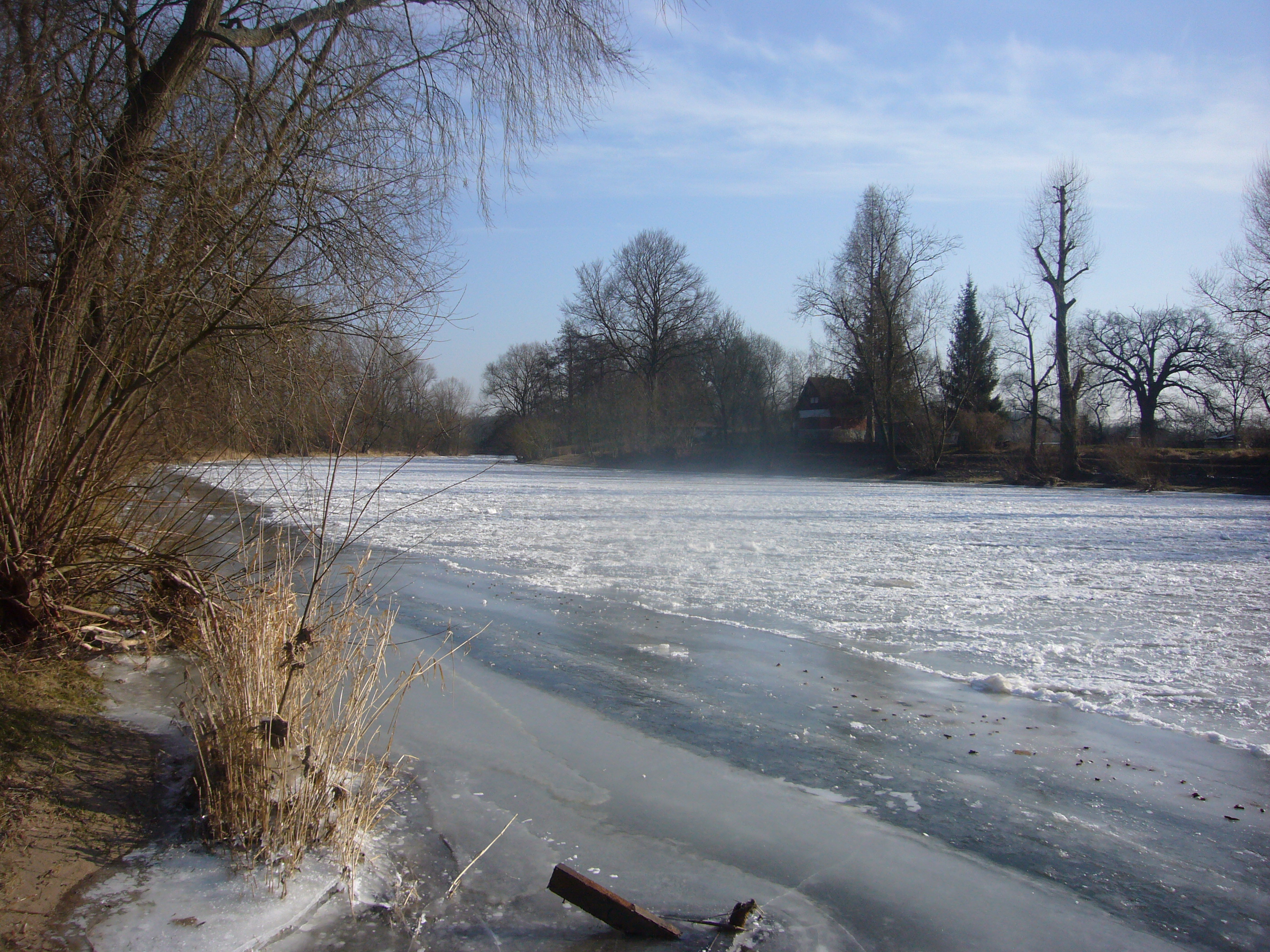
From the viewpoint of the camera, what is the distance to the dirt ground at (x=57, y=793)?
8.90 feet

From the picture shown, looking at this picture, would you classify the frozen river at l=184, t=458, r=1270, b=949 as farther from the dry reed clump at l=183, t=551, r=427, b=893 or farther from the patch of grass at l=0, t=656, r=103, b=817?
the patch of grass at l=0, t=656, r=103, b=817

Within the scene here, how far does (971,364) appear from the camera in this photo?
43.5 m

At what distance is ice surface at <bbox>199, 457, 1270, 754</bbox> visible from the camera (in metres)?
5.59

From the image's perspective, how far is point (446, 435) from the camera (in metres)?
4.00

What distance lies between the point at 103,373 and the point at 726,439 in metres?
47.2

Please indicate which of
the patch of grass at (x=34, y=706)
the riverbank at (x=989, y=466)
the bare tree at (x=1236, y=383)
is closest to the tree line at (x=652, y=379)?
the riverbank at (x=989, y=466)

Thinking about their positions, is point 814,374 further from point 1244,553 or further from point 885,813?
point 885,813

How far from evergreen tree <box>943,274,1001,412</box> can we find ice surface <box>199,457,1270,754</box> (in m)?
23.4

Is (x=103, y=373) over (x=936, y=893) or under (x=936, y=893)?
over

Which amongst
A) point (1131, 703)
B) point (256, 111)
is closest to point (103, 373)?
point (256, 111)

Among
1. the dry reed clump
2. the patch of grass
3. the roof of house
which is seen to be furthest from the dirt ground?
the roof of house

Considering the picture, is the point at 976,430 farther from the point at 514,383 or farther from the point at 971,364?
the point at 514,383

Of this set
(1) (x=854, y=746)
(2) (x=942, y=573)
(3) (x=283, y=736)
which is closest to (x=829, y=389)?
(2) (x=942, y=573)

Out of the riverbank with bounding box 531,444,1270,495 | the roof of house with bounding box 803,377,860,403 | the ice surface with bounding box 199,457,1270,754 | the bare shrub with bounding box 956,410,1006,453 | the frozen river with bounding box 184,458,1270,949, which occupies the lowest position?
the frozen river with bounding box 184,458,1270,949
